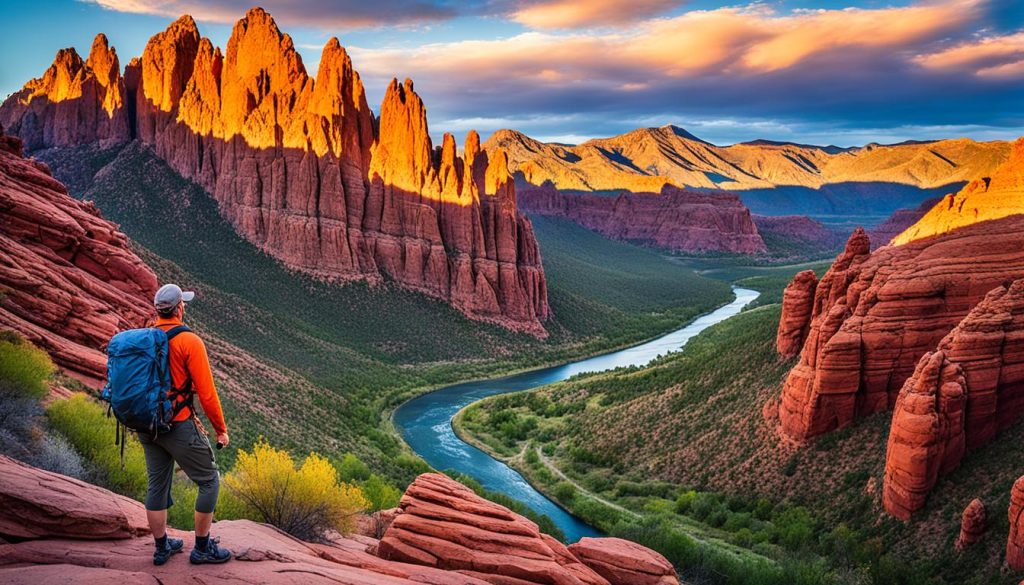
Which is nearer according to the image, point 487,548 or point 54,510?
point 54,510

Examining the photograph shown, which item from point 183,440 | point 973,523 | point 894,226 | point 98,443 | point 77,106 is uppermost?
point 77,106

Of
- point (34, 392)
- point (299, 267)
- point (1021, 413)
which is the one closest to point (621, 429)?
point (1021, 413)

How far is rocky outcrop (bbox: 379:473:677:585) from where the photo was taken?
13383 mm

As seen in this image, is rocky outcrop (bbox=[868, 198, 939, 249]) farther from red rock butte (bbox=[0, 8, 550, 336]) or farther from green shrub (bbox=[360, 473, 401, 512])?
green shrub (bbox=[360, 473, 401, 512])

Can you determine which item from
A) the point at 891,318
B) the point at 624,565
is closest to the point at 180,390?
the point at 624,565

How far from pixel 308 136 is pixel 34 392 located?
79431mm

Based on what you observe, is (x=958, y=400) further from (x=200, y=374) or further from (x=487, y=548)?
(x=200, y=374)

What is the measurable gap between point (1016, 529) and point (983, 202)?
1856cm

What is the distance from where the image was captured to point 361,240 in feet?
302

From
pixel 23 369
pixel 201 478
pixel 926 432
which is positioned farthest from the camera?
pixel 926 432

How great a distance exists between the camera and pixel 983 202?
3353cm

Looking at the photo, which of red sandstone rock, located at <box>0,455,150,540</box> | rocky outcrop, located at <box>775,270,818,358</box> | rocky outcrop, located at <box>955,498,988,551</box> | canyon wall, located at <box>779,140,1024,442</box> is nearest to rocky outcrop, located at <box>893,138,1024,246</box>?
canyon wall, located at <box>779,140,1024,442</box>

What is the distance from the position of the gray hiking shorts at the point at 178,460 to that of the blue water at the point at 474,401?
29422 millimetres

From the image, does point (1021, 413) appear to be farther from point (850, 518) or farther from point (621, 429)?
point (621, 429)
